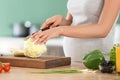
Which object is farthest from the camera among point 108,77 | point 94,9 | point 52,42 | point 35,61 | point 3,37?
point 3,37

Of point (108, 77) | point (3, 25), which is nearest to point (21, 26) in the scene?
point (3, 25)

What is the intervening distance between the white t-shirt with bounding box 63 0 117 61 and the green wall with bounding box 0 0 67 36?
257 centimetres

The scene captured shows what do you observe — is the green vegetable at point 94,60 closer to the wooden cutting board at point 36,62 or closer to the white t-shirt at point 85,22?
the wooden cutting board at point 36,62

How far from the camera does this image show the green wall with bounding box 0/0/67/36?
195 inches

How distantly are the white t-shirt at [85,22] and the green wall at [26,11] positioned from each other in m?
2.57

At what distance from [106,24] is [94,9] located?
321 mm

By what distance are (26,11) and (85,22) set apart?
9.48ft

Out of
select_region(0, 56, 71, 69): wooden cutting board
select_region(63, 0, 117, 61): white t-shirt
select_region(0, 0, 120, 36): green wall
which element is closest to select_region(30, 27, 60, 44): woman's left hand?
select_region(0, 56, 71, 69): wooden cutting board

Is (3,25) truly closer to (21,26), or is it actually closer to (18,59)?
(21,26)

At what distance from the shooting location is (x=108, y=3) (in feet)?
6.35

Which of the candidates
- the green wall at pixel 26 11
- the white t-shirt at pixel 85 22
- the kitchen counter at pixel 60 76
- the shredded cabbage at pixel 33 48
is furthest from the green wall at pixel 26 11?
the kitchen counter at pixel 60 76

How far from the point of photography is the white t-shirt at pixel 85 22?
2.25 meters

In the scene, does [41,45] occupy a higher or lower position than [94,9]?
lower

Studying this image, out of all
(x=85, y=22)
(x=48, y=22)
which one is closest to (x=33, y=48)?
(x=48, y=22)
